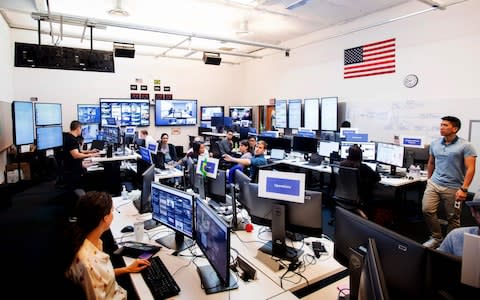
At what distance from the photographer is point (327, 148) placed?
6.25m

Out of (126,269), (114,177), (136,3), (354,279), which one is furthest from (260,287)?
(136,3)

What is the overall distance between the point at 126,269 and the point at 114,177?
182 inches

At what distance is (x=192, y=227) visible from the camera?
2.13m

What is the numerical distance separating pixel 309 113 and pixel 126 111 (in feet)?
19.4

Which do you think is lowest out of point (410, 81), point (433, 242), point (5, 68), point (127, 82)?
point (433, 242)

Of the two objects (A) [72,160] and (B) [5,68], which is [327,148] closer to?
(A) [72,160]

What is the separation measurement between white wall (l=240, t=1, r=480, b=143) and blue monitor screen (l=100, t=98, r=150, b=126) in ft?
17.6

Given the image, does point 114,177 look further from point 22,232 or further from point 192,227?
point 192,227

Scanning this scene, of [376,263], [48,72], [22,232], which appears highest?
[48,72]

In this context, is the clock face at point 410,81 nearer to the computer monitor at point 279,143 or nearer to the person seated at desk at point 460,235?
the computer monitor at point 279,143

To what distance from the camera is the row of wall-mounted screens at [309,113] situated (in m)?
7.78

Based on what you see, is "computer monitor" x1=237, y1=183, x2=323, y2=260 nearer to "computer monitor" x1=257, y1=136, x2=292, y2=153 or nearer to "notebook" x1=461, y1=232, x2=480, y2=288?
"notebook" x1=461, y1=232, x2=480, y2=288

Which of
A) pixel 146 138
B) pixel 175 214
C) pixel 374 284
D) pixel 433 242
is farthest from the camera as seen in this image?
pixel 146 138

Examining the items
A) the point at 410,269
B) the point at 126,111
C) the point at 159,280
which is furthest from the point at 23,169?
the point at 410,269
